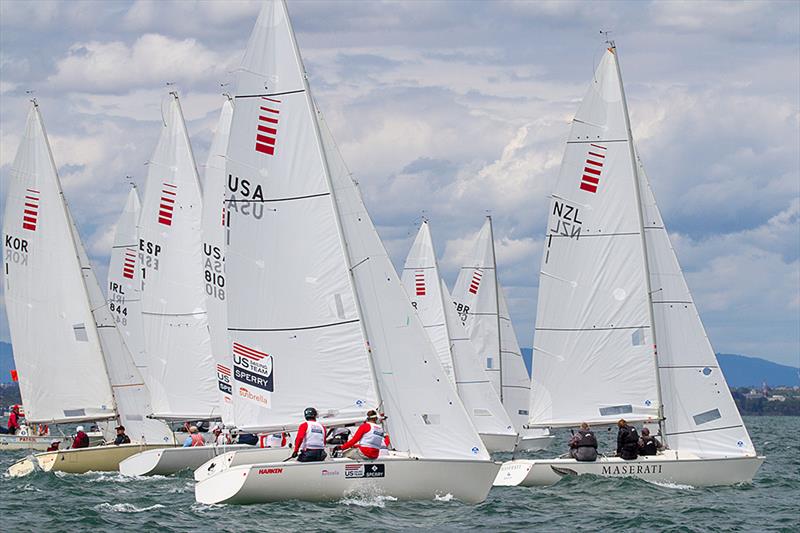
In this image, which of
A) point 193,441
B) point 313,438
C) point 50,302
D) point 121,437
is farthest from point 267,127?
point 50,302

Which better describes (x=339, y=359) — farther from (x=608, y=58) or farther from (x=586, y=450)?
(x=608, y=58)

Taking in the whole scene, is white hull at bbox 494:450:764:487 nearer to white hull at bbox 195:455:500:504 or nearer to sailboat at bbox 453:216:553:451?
white hull at bbox 195:455:500:504

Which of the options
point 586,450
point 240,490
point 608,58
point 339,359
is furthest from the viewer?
point 608,58

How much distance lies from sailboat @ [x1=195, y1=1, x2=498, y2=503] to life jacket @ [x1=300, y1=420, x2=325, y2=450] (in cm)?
195

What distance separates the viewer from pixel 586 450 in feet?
95.9

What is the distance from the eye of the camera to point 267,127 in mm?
25953

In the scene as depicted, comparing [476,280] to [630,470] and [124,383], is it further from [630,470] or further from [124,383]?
[630,470]

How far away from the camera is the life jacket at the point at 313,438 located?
77.3 feet

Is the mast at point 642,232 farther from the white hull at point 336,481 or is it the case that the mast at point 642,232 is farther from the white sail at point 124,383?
the white sail at point 124,383

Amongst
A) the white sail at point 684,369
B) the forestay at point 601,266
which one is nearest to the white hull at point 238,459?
the forestay at point 601,266

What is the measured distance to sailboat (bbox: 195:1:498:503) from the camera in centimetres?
2564

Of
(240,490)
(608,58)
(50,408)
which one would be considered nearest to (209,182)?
(50,408)

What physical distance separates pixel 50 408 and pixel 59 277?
350cm

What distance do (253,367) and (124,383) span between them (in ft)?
44.5
